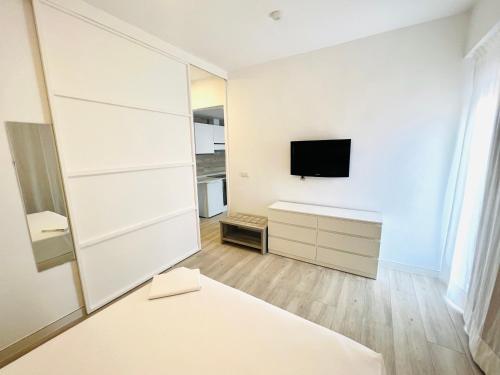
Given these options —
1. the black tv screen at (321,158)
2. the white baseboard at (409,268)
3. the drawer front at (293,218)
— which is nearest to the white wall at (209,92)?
the black tv screen at (321,158)

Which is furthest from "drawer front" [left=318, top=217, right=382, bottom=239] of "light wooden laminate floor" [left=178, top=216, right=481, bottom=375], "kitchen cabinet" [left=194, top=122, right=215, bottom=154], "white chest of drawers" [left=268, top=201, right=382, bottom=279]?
"kitchen cabinet" [left=194, top=122, right=215, bottom=154]

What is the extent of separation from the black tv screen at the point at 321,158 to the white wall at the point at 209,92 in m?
1.57

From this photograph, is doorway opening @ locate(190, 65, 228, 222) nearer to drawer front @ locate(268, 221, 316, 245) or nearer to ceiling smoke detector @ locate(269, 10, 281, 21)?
ceiling smoke detector @ locate(269, 10, 281, 21)

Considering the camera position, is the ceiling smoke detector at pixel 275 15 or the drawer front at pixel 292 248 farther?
the drawer front at pixel 292 248

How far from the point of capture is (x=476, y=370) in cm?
141

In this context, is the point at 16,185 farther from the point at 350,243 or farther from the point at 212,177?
Result: the point at 212,177

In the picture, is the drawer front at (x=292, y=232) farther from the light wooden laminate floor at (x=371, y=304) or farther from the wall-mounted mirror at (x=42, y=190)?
the wall-mounted mirror at (x=42, y=190)

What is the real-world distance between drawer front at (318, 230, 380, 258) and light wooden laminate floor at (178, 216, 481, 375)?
318 millimetres

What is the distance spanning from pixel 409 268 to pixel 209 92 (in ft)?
12.7

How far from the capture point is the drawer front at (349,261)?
2.39m

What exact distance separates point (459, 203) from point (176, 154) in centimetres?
310

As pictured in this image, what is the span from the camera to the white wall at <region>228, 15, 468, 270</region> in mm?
2176

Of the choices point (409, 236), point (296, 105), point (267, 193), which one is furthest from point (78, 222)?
point (409, 236)

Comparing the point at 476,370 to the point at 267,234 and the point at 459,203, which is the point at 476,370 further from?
the point at 267,234
